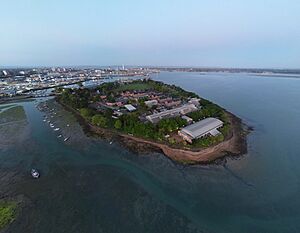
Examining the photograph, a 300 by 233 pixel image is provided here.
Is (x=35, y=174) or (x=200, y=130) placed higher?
(x=200, y=130)

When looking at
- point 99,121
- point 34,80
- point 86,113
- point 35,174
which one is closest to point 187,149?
point 99,121

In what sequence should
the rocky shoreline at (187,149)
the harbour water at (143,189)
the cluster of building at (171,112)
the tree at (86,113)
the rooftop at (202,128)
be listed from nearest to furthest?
the harbour water at (143,189) < the rocky shoreline at (187,149) < the rooftop at (202,128) < the cluster of building at (171,112) < the tree at (86,113)

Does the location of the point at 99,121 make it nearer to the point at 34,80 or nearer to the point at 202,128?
the point at 202,128

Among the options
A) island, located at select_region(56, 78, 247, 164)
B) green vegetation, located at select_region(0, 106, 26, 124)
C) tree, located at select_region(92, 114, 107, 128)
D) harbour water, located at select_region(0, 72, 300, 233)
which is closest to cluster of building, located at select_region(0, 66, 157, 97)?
green vegetation, located at select_region(0, 106, 26, 124)

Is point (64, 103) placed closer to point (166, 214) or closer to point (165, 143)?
point (165, 143)

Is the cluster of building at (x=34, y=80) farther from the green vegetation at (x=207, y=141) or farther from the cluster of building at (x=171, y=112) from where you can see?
the green vegetation at (x=207, y=141)

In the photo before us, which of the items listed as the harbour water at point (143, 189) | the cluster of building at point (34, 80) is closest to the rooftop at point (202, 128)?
the harbour water at point (143, 189)
